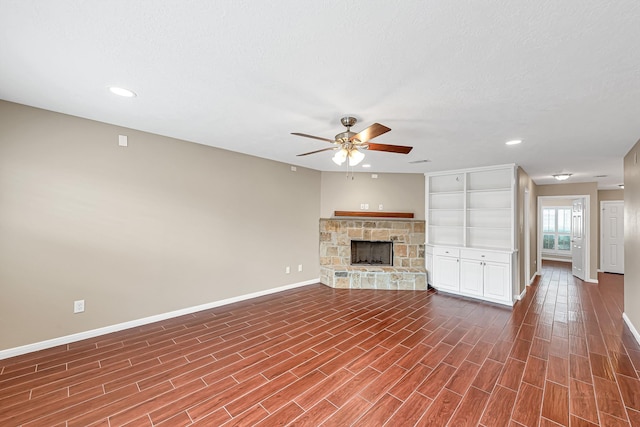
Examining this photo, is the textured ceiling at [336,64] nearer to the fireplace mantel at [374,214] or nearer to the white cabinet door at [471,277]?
the white cabinet door at [471,277]

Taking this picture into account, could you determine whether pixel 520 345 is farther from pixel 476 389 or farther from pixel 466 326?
pixel 476 389

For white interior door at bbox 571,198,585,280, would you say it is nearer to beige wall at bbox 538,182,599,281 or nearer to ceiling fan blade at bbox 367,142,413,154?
beige wall at bbox 538,182,599,281

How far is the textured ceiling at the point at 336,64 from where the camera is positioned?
130cm

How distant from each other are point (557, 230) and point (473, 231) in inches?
268

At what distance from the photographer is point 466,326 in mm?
3465

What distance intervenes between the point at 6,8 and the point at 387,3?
1.91 meters

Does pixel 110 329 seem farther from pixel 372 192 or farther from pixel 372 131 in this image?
pixel 372 192

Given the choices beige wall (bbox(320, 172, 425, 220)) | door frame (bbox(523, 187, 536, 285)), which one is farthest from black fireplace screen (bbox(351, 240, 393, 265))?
door frame (bbox(523, 187, 536, 285))

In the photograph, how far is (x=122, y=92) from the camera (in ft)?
7.26

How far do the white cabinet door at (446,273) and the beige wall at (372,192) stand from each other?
106 cm

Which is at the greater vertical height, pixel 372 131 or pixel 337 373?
pixel 372 131

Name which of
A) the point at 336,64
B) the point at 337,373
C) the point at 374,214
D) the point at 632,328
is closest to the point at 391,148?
the point at 336,64

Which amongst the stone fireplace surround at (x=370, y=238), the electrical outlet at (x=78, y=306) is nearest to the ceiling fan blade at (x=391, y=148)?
the stone fireplace surround at (x=370, y=238)

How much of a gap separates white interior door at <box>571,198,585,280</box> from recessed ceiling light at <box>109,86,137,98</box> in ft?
29.2
